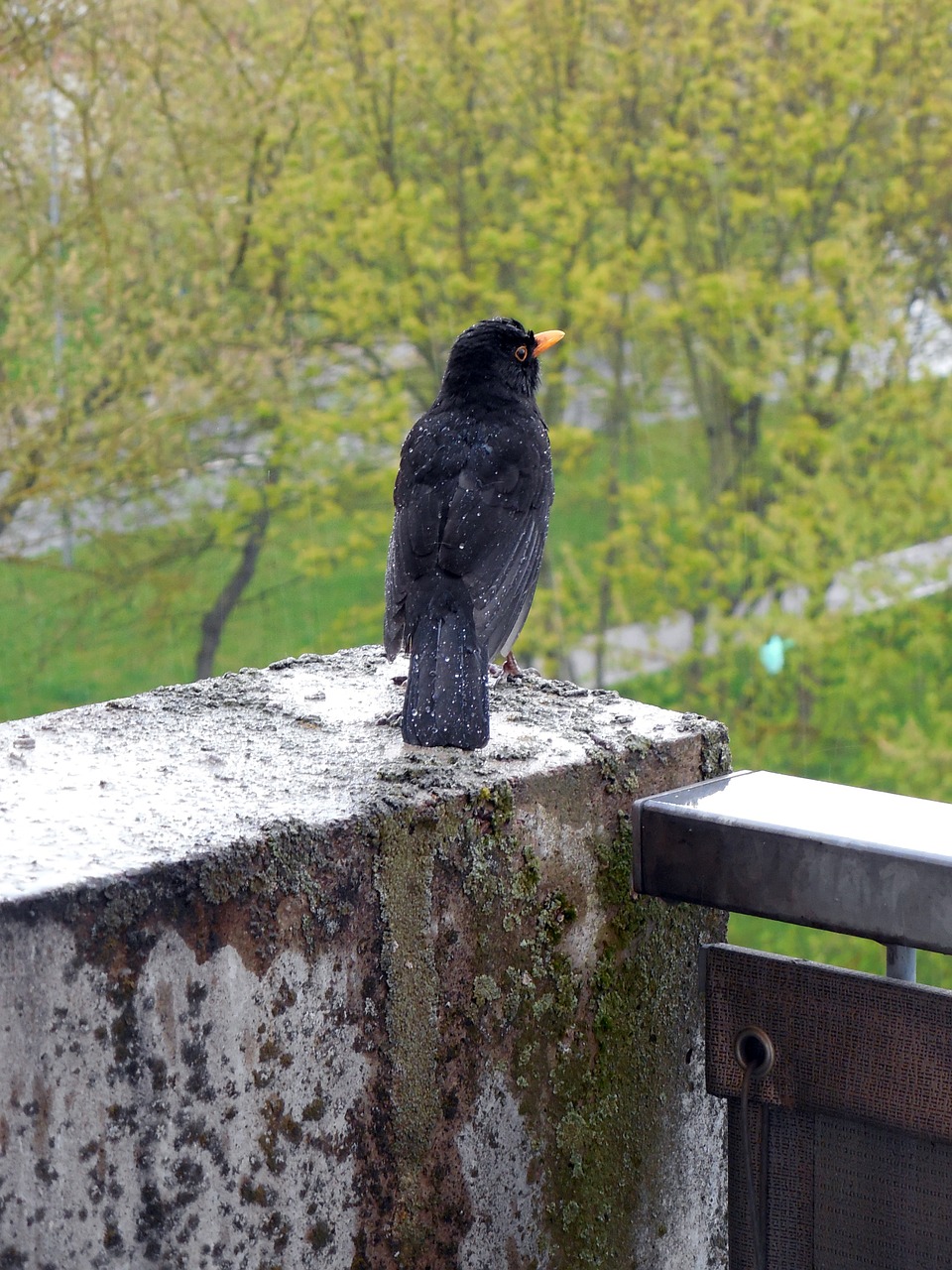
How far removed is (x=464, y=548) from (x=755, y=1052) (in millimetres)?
874

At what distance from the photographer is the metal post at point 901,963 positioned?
1.60m

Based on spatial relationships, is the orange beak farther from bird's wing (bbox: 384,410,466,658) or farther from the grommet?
the grommet

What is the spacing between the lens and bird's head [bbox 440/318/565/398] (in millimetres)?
2658

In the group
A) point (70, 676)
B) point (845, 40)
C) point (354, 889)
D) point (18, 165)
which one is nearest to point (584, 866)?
point (354, 889)

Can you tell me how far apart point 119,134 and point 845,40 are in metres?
3.81

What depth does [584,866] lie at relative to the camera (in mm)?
1770

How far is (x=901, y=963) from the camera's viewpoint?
1604mm

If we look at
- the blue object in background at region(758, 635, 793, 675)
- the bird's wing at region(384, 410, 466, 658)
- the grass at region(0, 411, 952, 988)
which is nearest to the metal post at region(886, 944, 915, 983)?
the bird's wing at region(384, 410, 466, 658)

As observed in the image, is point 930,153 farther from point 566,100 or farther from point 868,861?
point 868,861

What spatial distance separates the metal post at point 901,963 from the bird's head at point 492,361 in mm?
1389

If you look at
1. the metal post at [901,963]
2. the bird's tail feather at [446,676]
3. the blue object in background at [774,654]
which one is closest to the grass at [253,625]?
the blue object in background at [774,654]

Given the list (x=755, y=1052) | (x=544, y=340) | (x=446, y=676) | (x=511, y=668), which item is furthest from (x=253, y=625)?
(x=755, y=1052)

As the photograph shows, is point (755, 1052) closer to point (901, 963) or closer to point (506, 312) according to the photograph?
point (901, 963)

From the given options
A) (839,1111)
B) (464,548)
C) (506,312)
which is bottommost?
(839,1111)
